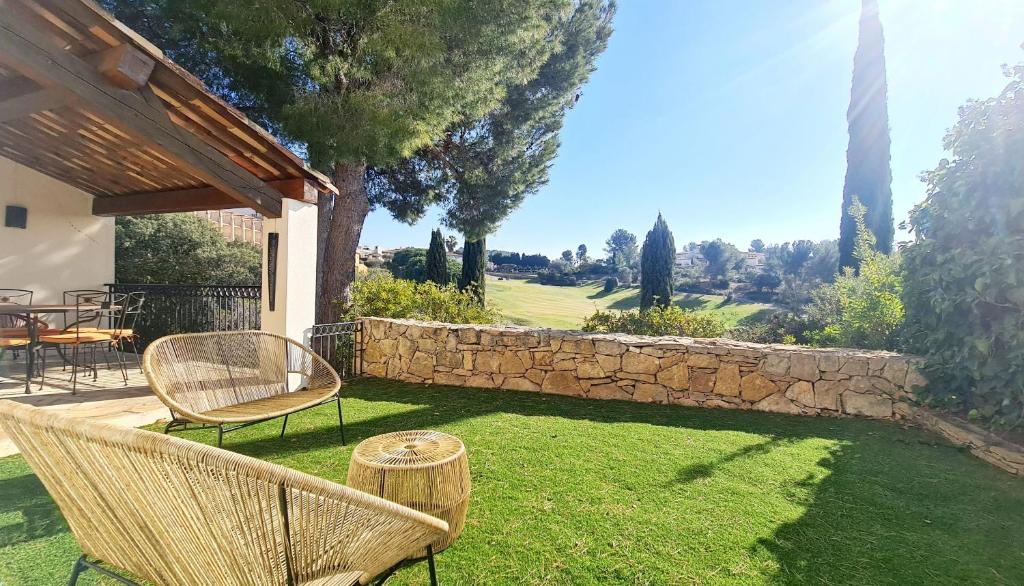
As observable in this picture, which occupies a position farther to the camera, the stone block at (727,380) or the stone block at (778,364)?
the stone block at (727,380)

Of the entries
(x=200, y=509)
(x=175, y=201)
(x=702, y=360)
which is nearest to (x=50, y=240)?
(x=175, y=201)

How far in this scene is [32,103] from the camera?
11.5ft

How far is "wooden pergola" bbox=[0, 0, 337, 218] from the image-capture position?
2947mm

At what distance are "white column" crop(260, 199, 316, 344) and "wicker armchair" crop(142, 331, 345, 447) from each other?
1.08m

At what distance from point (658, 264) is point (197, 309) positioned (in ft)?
41.1

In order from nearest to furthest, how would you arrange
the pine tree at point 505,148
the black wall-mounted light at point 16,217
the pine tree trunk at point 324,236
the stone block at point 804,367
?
the stone block at point 804,367 < the black wall-mounted light at point 16,217 < the pine tree trunk at point 324,236 < the pine tree at point 505,148

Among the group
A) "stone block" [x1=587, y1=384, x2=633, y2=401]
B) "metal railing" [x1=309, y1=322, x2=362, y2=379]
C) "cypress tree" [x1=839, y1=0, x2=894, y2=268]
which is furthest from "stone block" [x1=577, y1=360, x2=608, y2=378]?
"cypress tree" [x1=839, y1=0, x2=894, y2=268]

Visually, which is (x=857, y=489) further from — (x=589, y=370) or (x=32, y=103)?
(x=32, y=103)

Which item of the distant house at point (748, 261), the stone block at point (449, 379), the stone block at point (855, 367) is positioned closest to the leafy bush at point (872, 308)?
the stone block at point (855, 367)

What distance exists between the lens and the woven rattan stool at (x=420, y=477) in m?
2.07

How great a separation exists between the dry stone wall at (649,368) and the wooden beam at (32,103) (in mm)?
3579

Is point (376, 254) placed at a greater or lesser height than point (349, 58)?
lesser

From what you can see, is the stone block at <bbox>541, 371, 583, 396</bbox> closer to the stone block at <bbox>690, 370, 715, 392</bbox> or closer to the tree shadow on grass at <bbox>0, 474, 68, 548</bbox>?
the stone block at <bbox>690, 370, 715, 392</bbox>

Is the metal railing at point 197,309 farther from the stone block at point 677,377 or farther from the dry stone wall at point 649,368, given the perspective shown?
the stone block at point 677,377
